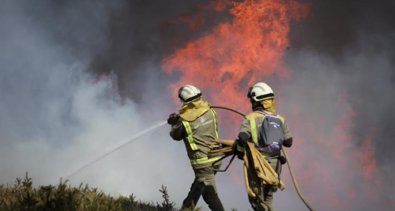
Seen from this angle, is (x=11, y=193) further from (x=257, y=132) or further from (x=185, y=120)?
(x=257, y=132)

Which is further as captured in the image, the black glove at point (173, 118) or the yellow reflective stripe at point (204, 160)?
the black glove at point (173, 118)

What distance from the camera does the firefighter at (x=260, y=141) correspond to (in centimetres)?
877

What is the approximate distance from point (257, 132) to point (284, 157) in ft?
2.10

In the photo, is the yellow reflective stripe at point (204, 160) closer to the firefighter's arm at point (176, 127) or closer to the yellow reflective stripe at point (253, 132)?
the firefighter's arm at point (176, 127)

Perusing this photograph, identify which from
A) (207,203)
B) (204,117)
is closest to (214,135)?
(204,117)

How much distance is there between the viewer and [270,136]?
347 inches

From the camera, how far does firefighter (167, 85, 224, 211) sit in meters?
9.89

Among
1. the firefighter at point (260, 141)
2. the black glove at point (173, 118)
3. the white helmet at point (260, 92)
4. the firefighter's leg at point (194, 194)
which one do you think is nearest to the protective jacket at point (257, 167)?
the firefighter at point (260, 141)

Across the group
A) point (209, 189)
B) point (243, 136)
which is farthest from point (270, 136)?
point (209, 189)

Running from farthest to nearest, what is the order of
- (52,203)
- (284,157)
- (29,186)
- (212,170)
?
1. (212,170)
2. (284,157)
3. (29,186)
4. (52,203)

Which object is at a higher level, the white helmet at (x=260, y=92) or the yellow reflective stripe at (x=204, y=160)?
the white helmet at (x=260, y=92)

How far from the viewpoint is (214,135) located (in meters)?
10.2

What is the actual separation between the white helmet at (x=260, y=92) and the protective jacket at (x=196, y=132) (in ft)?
3.98

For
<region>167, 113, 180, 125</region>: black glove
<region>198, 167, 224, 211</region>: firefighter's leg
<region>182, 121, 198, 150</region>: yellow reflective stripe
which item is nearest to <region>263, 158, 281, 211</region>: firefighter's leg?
<region>198, 167, 224, 211</region>: firefighter's leg
